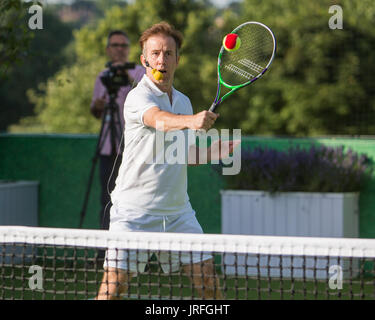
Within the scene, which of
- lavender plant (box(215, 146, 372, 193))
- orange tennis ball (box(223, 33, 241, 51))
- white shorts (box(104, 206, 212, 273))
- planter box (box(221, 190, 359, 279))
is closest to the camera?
white shorts (box(104, 206, 212, 273))

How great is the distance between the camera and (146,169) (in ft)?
12.4

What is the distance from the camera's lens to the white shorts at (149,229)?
3.66 m

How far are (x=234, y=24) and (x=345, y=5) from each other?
15.0 ft

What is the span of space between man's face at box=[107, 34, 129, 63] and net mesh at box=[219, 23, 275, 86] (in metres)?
2.23

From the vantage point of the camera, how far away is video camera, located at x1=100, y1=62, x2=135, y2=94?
6.51 meters

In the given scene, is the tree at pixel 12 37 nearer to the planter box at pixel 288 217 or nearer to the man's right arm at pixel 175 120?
the planter box at pixel 288 217

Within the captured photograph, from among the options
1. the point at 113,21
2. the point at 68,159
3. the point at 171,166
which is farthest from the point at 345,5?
the point at 171,166

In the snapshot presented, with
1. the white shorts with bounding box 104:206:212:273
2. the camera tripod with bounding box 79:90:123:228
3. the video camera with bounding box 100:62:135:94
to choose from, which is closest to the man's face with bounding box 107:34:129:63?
the video camera with bounding box 100:62:135:94

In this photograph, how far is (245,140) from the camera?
7074mm

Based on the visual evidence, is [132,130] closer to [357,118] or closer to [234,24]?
[357,118]

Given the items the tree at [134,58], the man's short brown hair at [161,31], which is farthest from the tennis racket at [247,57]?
the tree at [134,58]

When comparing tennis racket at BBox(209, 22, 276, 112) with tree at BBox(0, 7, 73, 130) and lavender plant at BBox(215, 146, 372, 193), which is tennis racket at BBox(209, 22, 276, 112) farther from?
tree at BBox(0, 7, 73, 130)

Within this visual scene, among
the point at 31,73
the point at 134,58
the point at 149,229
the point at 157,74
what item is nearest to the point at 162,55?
the point at 157,74

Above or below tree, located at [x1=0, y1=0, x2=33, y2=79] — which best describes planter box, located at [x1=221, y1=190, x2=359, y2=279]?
below
